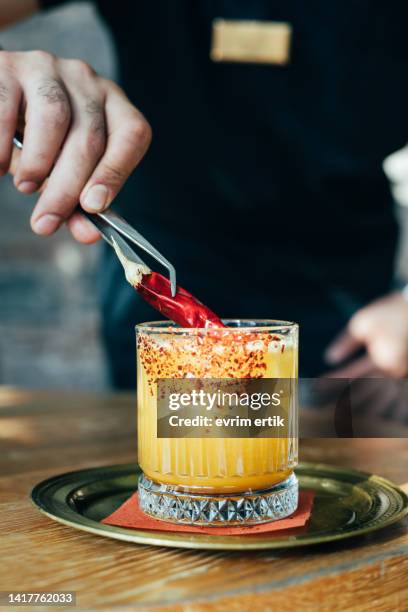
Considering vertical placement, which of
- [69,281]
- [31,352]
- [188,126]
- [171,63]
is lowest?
[31,352]

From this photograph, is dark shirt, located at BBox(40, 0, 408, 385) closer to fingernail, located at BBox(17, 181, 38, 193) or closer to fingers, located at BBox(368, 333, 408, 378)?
fingers, located at BBox(368, 333, 408, 378)

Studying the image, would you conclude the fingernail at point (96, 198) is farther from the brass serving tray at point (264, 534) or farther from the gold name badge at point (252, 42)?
the gold name badge at point (252, 42)

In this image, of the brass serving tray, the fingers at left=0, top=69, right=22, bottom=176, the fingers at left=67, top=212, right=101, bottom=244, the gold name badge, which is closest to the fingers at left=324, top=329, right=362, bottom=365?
the gold name badge

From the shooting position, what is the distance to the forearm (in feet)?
6.15

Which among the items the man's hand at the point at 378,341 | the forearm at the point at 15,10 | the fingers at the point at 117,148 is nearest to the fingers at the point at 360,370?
the man's hand at the point at 378,341

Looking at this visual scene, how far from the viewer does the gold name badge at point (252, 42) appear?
1.99 m

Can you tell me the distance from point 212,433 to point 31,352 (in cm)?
397

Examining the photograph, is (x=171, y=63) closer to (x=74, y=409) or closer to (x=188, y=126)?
(x=188, y=126)

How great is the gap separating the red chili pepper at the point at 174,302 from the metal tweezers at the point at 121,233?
11 mm

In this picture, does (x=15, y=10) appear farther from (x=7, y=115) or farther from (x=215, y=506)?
(x=215, y=506)

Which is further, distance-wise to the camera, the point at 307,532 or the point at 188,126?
the point at 188,126

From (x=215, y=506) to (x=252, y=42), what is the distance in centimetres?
151

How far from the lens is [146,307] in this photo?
7.30 feet

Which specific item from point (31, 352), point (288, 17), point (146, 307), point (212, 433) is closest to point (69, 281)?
point (31, 352)
